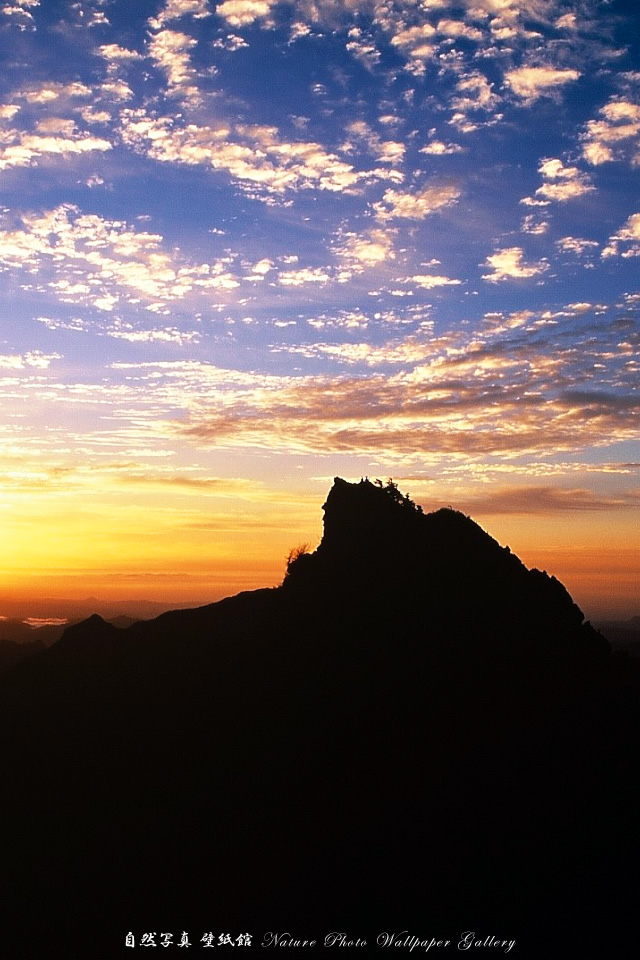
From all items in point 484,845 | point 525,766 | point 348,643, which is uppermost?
point 348,643

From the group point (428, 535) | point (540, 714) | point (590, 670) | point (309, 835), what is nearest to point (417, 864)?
point (309, 835)

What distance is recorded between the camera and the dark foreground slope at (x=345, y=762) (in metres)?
35.0

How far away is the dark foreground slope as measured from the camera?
3497 centimetres

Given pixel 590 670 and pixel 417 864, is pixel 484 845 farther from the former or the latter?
pixel 590 670

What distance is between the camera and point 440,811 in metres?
38.1

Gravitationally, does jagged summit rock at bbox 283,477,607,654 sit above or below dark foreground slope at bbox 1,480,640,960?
above

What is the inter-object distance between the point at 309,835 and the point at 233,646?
593 inches

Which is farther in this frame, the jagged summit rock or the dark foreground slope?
the jagged summit rock

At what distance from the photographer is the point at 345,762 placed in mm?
41406

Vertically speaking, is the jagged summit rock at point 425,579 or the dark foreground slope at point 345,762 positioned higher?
the jagged summit rock at point 425,579

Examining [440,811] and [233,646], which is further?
[233,646]

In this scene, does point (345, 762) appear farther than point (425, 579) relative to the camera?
No

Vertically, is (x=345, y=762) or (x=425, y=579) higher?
(x=425, y=579)

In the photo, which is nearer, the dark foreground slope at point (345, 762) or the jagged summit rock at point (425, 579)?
the dark foreground slope at point (345, 762)
